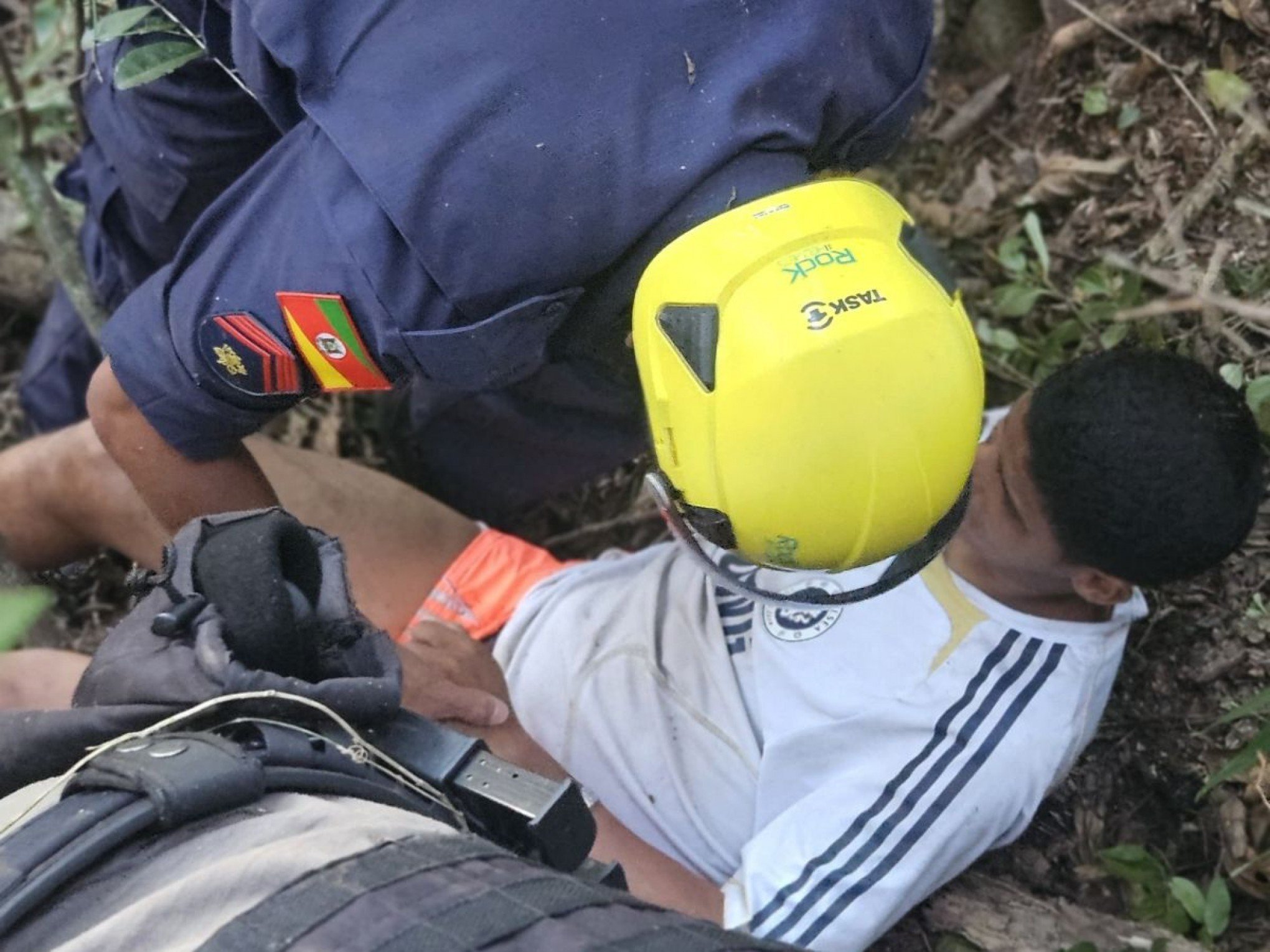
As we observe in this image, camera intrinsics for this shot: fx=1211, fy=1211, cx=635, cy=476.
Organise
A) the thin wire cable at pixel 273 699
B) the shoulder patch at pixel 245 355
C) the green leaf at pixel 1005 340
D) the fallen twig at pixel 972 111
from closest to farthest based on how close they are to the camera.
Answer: the thin wire cable at pixel 273 699 → the shoulder patch at pixel 245 355 → the green leaf at pixel 1005 340 → the fallen twig at pixel 972 111

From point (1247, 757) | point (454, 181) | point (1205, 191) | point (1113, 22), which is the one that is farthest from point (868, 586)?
point (1113, 22)

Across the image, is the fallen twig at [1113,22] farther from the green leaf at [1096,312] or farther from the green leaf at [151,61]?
the green leaf at [151,61]

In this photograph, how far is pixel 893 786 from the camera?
7.64 ft

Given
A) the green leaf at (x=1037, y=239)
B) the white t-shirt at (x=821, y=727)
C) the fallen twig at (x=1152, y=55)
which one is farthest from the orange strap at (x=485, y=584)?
the fallen twig at (x=1152, y=55)

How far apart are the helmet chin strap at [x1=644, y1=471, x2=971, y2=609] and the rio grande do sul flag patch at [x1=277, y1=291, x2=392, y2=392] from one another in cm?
52

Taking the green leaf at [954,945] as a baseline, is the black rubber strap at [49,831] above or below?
above

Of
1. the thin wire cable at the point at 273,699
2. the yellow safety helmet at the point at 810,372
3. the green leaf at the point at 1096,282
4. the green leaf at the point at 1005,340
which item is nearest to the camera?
the thin wire cable at the point at 273,699

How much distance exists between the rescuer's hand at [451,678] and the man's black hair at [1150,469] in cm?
124

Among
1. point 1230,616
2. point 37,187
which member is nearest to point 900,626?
point 1230,616

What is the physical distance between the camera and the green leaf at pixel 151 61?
212 cm

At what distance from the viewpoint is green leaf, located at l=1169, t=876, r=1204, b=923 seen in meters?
2.35

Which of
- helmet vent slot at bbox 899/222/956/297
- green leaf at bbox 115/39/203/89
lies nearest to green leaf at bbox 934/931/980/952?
helmet vent slot at bbox 899/222/956/297

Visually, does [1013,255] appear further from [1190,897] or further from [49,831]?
[49,831]

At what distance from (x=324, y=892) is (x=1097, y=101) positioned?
286 cm
